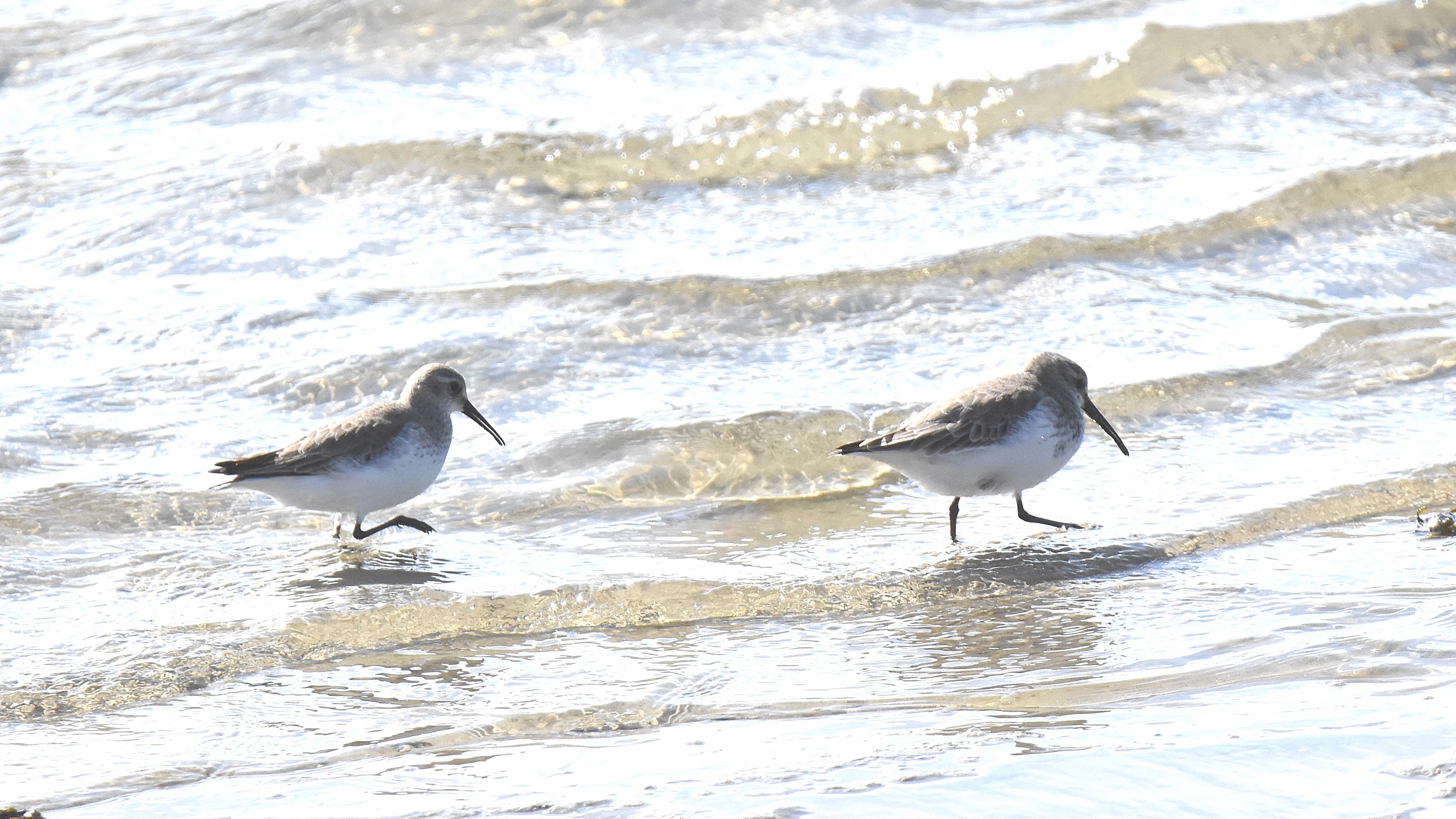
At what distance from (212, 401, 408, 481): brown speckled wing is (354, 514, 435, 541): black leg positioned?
0.30 metres

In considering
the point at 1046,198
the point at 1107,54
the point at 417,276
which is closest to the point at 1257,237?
the point at 1046,198

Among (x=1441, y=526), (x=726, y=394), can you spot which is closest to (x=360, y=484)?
(x=726, y=394)

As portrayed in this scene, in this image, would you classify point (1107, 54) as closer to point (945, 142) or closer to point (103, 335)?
point (945, 142)

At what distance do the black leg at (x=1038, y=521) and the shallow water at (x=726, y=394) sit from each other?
0.37 ft

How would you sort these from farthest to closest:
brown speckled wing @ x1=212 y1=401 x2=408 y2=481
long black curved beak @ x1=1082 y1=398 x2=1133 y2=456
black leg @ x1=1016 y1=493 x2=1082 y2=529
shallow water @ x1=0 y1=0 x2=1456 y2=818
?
1. long black curved beak @ x1=1082 y1=398 x2=1133 y2=456
2. black leg @ x1=1016 y1=493 x2=1082 y2=529
3. brown speckled wing @ x1=212 y1=401 x2=408 y2=481
4. shallow water @ x1=0 y1=0 x2=1456 y2=818

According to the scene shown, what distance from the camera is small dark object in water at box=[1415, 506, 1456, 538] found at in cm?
559

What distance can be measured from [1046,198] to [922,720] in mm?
6793

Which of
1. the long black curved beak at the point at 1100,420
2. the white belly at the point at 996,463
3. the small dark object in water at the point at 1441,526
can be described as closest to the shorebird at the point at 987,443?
the white belly at the point at 996,463

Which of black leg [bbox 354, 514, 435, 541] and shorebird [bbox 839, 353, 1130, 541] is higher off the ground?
shorebird [bbox 839, 353, 1130, 541]

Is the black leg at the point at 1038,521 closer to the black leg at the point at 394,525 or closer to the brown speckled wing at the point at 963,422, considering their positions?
the brown speckled wing at the point at 963,422

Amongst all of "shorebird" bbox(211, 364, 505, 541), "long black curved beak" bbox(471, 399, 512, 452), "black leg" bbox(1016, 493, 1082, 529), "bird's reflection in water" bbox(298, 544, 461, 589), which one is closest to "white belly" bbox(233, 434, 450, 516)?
"shorebird" bbox(211, 364, 505, 541)

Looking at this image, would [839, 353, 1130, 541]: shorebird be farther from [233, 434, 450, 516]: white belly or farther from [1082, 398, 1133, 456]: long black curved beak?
[233, 434, 450, 516]: white belly

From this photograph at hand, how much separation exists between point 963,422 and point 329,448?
7.74ft

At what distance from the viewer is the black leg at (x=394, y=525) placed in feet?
19.9
